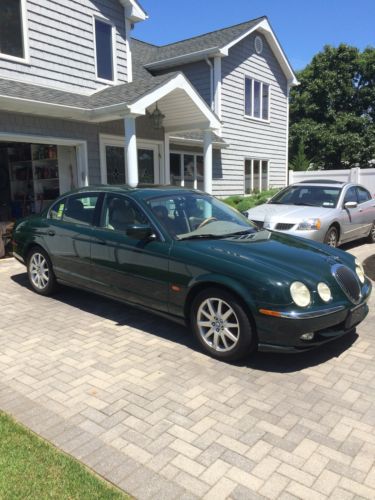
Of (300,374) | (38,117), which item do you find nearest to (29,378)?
(300,374)

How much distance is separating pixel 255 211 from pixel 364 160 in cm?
2248

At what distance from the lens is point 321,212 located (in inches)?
331

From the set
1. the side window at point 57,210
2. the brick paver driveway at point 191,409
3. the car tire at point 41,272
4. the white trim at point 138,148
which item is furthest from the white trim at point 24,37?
the brick paver driveway at point 191,409

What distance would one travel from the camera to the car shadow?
13.1 ft

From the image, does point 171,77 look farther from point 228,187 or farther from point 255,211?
point 228,187

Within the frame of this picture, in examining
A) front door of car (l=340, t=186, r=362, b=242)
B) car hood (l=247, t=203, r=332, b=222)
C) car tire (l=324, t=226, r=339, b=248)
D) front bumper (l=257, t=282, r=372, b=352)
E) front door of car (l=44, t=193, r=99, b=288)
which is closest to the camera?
front bumper (l=257, t=282, r=372, b=352)

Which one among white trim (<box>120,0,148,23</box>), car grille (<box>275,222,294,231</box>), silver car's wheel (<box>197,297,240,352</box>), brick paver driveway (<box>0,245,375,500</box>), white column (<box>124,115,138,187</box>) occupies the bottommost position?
brick paver driveway (<box>0,245,375,500</box>)

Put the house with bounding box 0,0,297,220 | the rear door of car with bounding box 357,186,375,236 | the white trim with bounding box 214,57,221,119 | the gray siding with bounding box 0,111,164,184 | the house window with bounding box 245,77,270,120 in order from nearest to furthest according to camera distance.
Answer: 1. the gray siding with bounding box 0,111,164,184
2. the house with bounding box 0,0,297,220
3. the rear door of car with bounding box 357,186,375,236
4. the white trim with bounding box 214,57,221,119
5. the house window with bounding box 245,77,270,120

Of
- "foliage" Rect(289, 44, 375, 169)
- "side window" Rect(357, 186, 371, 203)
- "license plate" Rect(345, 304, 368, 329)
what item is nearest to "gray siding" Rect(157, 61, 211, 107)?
"side window" Rect(357, 186, 371, 203)

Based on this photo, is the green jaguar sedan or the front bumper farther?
the green jaguar sedan

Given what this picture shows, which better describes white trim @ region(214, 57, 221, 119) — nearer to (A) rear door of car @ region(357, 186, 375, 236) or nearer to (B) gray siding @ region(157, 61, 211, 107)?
(B) gray siding @ region(157, 61, 211, 107)

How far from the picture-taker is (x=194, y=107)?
10.8 meters

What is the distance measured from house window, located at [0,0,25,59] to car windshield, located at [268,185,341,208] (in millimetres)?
6494

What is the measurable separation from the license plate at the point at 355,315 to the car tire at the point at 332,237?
14.2 ft
